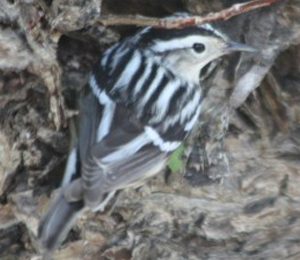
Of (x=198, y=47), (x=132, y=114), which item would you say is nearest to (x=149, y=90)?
(x=132, y=114)

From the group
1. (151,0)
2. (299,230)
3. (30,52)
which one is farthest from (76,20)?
(299,230)

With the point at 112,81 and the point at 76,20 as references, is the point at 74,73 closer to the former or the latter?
the point at 112,81

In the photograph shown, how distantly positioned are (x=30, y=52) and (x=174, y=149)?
0.56 metres

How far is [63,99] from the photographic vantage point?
2.44 m

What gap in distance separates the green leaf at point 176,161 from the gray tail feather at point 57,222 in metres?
0.40

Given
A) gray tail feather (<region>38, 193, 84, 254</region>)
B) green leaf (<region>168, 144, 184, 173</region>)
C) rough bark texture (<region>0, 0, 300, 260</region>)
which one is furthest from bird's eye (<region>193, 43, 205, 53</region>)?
gray tail feather (<region>38, 193, 84, 254</region>)

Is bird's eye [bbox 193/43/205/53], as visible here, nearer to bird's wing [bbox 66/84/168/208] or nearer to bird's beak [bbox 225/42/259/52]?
bird's beak [bbox 225/42/259/52]

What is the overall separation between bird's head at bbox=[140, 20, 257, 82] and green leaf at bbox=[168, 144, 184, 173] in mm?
234

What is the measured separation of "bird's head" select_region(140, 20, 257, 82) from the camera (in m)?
2.51

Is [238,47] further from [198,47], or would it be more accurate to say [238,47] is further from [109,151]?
[109,151]

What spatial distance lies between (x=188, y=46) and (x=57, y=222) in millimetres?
703

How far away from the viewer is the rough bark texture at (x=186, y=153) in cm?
238

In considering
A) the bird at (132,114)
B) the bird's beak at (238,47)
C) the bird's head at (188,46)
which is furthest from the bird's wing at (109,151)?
the bird's beak at (238,47)

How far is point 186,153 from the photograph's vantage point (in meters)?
2.62
